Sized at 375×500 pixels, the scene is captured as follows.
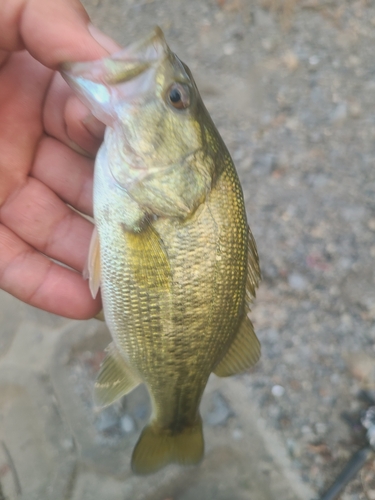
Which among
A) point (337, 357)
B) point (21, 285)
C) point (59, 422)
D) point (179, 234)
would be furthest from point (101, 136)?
point (337, 357)

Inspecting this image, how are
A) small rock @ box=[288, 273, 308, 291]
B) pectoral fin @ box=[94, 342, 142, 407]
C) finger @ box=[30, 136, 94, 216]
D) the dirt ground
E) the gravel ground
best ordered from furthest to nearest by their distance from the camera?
1. small rock @ box=[288, 273, 308, 291]
2. the gravel ground
3. the dirt ground
4. finger @ box=[30, 136, 94, 216]
5. pectoral fin @ box=[94, 342, 142, 407]

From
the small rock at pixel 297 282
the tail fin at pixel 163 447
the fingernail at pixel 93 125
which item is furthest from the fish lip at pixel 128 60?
the small rock at pixel 297 282

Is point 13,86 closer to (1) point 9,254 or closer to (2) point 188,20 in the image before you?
(1) point 9,254

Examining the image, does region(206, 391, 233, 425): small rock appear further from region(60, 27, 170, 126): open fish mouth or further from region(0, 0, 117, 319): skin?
region(60, 27, 170, 126): open fish mouth

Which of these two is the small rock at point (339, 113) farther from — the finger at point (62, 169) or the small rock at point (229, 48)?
the finger at point (62, 169)

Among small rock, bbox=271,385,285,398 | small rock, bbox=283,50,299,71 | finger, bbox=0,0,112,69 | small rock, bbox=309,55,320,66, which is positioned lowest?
small rock, bbox=271,385,285,398

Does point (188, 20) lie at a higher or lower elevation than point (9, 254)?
lower

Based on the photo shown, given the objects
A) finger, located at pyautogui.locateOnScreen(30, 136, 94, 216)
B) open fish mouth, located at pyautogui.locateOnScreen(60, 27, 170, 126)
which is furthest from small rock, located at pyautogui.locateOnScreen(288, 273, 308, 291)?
open fish mouth, located at pyautogui.locateOnScreen(60, 27, 170, 126)
